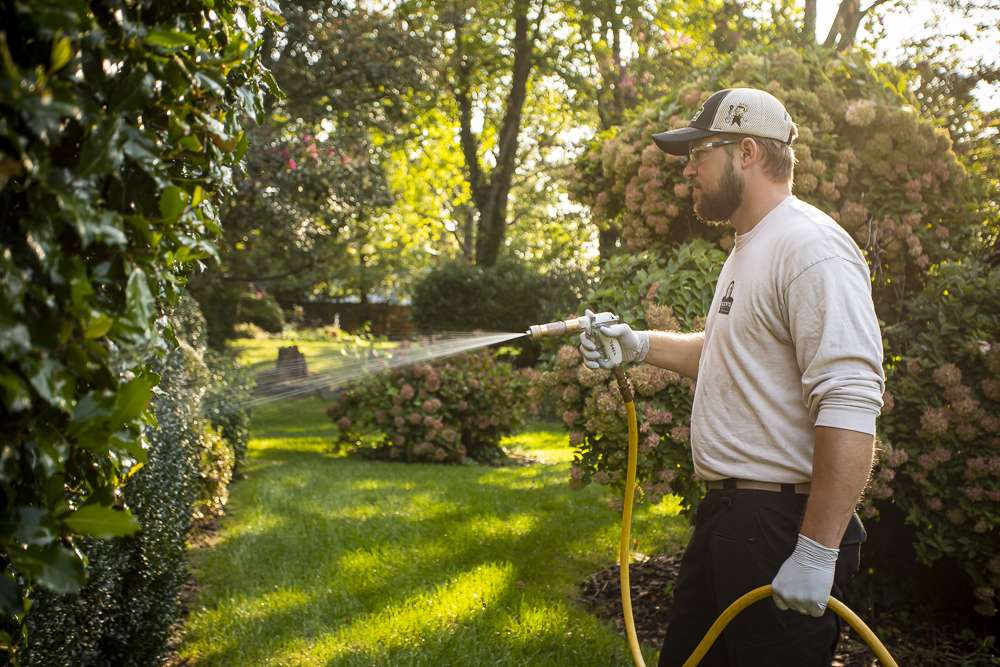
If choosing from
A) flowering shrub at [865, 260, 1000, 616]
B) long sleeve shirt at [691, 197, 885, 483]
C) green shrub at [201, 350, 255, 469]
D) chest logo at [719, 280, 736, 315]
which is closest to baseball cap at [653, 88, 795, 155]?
long sleeve shirt at [691, 197, 885, 483]

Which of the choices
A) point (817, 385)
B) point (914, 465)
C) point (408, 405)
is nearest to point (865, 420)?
point (817, 385)

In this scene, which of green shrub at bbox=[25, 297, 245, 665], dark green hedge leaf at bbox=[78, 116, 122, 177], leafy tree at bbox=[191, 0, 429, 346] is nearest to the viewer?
dark green hedge leaf at bbox=[78, 116, 122, 177]

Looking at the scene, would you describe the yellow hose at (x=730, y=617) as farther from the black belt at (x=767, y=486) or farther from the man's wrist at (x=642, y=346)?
the black belt at (x=767, y=486)

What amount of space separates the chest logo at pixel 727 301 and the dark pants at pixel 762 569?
569 millimetres

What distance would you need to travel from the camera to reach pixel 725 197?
2703mm

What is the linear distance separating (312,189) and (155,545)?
20.7ft

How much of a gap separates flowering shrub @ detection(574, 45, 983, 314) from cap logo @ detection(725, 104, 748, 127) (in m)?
2.24

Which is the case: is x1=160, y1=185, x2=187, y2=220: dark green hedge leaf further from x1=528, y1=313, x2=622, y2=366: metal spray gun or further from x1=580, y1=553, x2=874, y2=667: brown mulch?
x1=580, y1=553, x2=874, y2=667: brown mulch

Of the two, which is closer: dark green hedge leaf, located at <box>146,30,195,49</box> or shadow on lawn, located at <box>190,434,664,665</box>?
dark green hedge leaf, located at <box>146,30,195,49</box>

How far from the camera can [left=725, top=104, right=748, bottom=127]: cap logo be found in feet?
8.65

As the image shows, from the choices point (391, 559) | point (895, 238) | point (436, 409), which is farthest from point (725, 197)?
point (436, 409)

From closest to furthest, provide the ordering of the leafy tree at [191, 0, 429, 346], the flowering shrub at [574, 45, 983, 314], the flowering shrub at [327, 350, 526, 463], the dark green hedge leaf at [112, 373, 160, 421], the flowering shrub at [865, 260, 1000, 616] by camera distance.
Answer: the dark green hedge leaf at [112, 373, 160, 421] → the flowering shrub at [865, 260, 1000, 616] → the flowering shrub at [574, 45, 983, 314] → the leafy tree at [191, 0, 429, 346] → the flowering shrub at [327, 350, 526, 463]

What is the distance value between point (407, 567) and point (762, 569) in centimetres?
314

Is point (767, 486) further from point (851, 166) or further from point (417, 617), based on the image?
point (851, 166)
